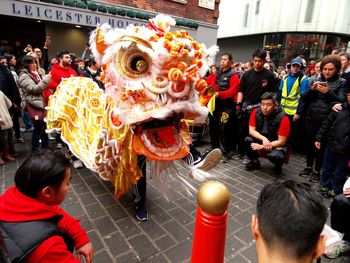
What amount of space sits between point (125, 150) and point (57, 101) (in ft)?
5.97

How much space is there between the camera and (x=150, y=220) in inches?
108

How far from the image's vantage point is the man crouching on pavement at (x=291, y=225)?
959 millimetres

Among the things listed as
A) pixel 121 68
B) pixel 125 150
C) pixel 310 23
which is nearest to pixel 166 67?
pixel 121 68

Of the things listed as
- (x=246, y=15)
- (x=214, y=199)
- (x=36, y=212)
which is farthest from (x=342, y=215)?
(x=246, y=15)

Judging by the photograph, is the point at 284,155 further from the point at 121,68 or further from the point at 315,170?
the point at 121,68

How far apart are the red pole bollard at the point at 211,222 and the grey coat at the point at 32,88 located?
3967 millimetres

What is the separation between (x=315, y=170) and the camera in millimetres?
4176

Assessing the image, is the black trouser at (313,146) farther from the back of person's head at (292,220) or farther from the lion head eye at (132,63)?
the back of person's head at (292,220)

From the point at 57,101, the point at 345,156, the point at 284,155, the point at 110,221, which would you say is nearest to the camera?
the point at 110,221

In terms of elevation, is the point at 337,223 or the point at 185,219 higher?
the point at 337,223

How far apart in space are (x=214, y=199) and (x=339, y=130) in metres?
2.87

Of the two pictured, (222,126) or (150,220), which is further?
(222,126)

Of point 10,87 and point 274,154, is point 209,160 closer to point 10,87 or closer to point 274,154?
point 274,154

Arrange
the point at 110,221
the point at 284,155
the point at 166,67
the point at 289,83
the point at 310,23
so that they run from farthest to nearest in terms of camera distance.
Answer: the point at 310,23 → the point at 289,83 → the point at 284,155 → the point at 110,221 → the point at 166,67
